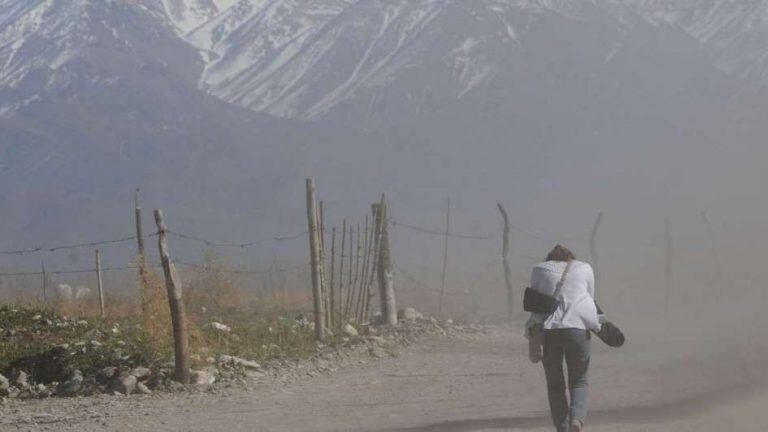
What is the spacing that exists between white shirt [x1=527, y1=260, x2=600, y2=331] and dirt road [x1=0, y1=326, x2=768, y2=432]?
1847 mm

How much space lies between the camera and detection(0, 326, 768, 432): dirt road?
14.8 m

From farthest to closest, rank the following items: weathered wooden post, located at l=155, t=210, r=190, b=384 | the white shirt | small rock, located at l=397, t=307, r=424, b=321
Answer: small rock, located at l=397, t=307, r=424, b=321 < weathered wooden post, located at l=155, t=210, r=190, b=384 < the white shirt

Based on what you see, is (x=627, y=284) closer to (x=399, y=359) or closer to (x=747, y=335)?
(x=747, y=335)

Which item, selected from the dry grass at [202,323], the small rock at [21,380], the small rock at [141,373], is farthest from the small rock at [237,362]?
the small rock at [21,380]

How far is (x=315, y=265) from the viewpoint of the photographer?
2228 centimetres

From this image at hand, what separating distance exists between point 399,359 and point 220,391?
4.43 meters

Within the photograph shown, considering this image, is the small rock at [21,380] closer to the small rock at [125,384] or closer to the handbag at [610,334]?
the small rock at [125,384]

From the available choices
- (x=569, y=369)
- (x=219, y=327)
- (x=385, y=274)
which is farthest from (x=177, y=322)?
(x=385, y=274)

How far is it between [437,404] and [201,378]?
3201 millimetres

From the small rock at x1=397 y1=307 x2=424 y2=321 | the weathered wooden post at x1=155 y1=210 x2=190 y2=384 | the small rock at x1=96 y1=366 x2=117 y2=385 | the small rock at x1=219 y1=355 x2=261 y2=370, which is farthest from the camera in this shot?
the small rock at x1=397 y1=307 x2=424 y2=321

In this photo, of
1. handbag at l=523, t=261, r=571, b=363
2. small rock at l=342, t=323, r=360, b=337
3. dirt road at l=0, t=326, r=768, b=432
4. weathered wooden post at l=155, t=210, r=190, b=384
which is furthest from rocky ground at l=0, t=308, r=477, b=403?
handbag at l=523, t=261, r=571, b=363

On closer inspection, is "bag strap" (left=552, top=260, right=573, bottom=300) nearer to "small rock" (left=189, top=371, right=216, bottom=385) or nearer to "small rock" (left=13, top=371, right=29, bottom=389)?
"small rock" (left=189, top=371, right=216, bottom=385)

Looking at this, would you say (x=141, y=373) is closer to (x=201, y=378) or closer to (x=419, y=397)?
(x=201, y=378)

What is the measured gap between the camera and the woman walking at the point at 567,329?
493 inches
